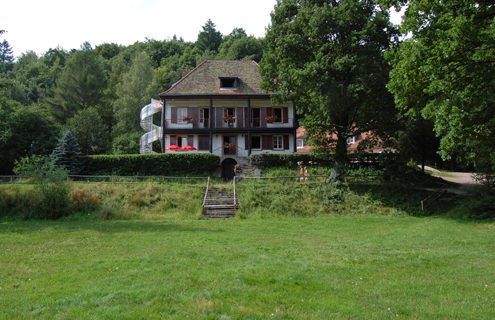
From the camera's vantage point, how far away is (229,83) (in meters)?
32.0

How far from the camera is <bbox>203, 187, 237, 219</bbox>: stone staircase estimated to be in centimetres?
1733

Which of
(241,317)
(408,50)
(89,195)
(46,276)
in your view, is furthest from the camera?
(89,195)

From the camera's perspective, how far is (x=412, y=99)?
12867 millimetres

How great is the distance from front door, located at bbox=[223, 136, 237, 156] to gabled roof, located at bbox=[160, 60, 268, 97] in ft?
15.0

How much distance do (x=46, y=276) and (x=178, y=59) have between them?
211ft

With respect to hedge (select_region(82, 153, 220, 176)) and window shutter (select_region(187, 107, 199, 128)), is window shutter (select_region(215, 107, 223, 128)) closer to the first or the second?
window shutter (select_region(187, 107, 199, 128))

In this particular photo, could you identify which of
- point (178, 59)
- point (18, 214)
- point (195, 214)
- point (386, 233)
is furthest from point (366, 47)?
point (178, 59)

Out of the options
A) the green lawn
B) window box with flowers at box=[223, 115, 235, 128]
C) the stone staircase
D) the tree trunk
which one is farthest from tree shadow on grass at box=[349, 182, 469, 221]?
window box with flowers at box=[223, 115, 235, 128]

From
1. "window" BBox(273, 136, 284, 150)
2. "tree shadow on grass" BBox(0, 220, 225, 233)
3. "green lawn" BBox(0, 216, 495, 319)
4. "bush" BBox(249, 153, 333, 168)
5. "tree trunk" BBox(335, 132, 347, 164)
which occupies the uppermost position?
"window" BBox(273, 136, 284, 150)

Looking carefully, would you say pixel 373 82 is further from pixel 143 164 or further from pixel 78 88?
pixel 78 88

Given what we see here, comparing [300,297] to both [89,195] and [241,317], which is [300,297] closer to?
[241,317]

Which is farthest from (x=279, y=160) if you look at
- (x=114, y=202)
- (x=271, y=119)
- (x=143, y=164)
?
(x=114, y=202)

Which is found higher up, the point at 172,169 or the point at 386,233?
the point at 172,169

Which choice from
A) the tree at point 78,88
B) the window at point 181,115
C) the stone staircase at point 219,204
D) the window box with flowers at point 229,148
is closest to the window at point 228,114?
the window box with flowers at point 229,148
